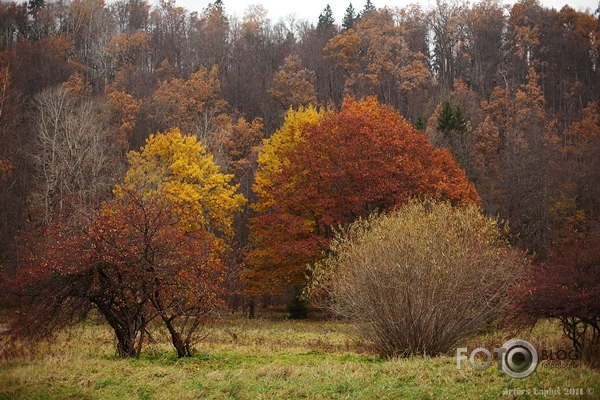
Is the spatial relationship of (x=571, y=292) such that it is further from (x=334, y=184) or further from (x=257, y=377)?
(x=334, y=184)

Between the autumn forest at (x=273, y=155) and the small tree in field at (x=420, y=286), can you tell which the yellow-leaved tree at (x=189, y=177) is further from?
the small tree in field at (x=420, y=286)

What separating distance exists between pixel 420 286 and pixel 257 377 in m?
4.00

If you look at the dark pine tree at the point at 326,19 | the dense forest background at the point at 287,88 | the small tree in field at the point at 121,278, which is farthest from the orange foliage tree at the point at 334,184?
the dark pine tree at the point at 326,19

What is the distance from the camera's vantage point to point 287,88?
51.1m

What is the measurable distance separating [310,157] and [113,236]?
16.2 m

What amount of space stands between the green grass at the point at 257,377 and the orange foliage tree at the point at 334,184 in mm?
13499

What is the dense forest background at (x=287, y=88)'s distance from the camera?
37.1 metres

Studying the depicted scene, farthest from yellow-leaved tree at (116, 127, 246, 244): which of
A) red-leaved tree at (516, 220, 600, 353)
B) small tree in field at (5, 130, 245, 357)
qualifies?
red-leaved tree at (516, 220, 600, 353)

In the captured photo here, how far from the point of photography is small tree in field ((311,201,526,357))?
39.7 feet

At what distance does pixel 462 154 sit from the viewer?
135 feet


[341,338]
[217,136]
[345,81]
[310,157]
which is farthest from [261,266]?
[345,81]

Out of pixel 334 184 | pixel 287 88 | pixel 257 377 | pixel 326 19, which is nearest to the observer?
pixel 257 377

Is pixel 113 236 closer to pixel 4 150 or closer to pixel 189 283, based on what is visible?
pixel 189 283

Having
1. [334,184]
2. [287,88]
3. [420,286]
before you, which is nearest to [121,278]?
[420,286]
